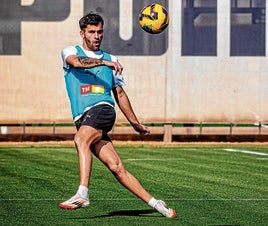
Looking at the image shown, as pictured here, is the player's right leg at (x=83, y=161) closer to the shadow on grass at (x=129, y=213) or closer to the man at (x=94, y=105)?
the man at (x=94, y=105)

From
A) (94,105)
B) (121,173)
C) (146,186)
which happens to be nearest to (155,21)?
(146,186)

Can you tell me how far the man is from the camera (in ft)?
31.7

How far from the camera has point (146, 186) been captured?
13.4 m

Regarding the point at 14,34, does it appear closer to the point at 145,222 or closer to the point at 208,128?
the point at 208,128

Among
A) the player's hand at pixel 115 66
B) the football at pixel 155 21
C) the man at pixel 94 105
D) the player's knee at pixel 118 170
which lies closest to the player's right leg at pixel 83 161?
the man at pixel 94 105

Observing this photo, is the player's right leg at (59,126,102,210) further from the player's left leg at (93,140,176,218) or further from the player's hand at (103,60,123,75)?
→ the player's hand at (103,60,123,75)

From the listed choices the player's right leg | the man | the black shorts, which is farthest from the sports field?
the black shorts

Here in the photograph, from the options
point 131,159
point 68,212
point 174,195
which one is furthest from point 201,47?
point 68,212

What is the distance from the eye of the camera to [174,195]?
40.3 feet

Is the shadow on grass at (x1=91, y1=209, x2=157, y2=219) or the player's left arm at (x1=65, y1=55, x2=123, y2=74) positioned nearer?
the player's left arm at (x1=65, y1=55, x2=123, y2=74)

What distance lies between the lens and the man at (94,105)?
9.66 meters

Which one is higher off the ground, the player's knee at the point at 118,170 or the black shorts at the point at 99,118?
the black shorts at the point at 99,118

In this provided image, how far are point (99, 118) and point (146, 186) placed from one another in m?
Answer: 3.75

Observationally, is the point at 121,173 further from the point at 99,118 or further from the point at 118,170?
the point at 99,118
